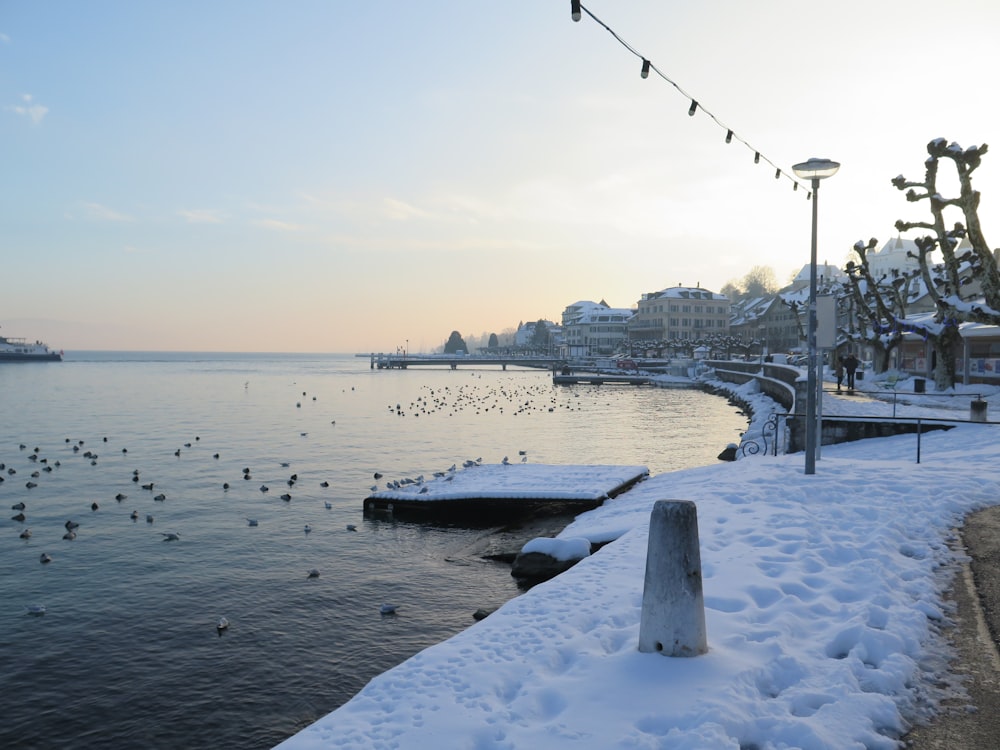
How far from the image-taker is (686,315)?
5856 inches

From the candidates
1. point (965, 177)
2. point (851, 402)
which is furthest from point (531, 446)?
point (965, 177)

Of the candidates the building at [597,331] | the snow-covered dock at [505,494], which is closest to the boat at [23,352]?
the building at [597,331]

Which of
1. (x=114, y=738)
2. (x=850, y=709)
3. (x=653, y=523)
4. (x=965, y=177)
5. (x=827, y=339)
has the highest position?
(x=965, y=177)

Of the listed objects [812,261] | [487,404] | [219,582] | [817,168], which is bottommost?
[219,582]

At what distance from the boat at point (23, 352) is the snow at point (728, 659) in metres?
203

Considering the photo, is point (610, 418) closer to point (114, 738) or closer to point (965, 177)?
point (965, 177)

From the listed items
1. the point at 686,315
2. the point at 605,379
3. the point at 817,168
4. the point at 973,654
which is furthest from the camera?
the point at 686,315

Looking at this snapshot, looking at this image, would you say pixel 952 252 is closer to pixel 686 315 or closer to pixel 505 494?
pixel 505 494

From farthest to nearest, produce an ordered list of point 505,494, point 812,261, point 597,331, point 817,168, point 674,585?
point 597,331 → point 505,494 → point 812,261 → point 817,168 → point 674,585

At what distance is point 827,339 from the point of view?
14430 mm

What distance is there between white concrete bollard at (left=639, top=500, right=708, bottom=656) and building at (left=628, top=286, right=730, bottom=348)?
14165cm

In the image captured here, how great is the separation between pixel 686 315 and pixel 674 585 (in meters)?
148

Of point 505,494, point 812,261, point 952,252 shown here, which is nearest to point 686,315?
point 952,252

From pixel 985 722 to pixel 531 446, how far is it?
31883 mm
